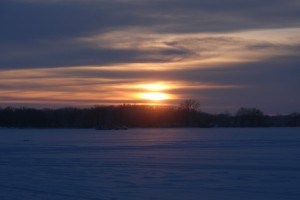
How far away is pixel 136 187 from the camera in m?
14.2

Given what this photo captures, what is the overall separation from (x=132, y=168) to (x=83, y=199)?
21.5 ft

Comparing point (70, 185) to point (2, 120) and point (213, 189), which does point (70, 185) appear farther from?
point (2, 120)

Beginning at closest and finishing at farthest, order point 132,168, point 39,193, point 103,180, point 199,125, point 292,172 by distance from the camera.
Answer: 1. point 39,193
2. point 103,180
3. point 292,172
4. point 132,168
5. point 199,125

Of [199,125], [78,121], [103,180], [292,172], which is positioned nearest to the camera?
[103,180]

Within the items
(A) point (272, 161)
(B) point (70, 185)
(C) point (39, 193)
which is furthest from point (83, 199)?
(A) point (272, 161)

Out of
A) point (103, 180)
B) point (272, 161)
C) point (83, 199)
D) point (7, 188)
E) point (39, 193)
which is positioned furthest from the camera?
point (272, 161)

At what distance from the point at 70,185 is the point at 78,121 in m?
122

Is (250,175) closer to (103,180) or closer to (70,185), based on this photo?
(103,180)

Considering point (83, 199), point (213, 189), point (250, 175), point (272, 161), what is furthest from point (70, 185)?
point (272, 161)

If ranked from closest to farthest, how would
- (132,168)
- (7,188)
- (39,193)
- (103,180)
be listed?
(39,193)
(7,188)
(103,180)
(132,168)

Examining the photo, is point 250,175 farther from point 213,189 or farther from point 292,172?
point 213,189

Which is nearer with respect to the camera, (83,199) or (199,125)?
(83,199)

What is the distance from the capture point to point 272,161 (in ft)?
68.6

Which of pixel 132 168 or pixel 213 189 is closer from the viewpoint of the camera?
pixel 213 189
